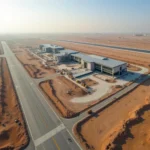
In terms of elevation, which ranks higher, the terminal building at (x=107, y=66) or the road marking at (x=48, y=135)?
the terminal building at (x=107, y=66)

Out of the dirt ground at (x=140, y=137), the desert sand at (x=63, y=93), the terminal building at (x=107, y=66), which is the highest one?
the terminal building at (x=107, y=66)

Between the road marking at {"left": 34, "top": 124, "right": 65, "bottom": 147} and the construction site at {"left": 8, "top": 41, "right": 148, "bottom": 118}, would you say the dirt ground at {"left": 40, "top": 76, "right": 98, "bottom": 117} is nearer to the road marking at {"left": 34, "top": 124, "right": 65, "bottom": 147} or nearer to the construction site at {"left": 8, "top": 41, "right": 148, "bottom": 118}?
the construction site at {"left": 8, "top": 41, "right": 148, "bottom": 118}

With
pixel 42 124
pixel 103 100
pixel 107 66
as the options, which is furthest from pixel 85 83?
pixel 42 124

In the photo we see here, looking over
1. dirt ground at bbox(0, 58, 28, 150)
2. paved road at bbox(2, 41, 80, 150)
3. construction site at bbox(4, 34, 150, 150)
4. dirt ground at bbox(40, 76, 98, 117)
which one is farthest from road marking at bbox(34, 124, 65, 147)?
dirt ground at bbox(40, 76, 98, 117)

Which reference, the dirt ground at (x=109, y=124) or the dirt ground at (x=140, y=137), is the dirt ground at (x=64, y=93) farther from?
the dirt ground at (x=140, y=137)

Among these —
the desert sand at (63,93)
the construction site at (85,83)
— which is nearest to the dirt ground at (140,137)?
the construction site at (85,83)

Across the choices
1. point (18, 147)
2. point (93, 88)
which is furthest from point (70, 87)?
point (18, 147)
